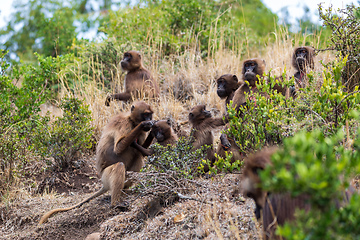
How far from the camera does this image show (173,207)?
175 inches

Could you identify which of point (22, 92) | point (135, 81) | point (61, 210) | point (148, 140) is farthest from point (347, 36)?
point (22, 92)

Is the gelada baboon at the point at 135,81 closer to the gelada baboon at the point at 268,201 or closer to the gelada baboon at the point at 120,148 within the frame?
the gelada baboon at the point at 120,148

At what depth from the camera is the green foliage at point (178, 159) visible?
4.57m

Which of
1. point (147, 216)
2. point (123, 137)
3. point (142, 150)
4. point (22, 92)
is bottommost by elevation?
point (147, 216)

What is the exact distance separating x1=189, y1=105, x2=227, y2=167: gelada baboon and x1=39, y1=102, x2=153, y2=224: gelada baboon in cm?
69

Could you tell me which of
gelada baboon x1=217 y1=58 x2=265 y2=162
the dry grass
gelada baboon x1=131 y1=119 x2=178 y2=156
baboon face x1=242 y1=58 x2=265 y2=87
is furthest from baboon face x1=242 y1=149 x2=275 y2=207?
baboon face x1=242 y1=58 x2=265 y2=87

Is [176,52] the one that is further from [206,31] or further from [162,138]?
[162,138]

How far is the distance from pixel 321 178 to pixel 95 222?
4054mm

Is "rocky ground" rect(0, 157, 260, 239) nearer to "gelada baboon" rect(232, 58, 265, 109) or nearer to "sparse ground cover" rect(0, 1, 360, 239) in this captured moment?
"sparse ground cover" rect(0, 1, 360, 239)

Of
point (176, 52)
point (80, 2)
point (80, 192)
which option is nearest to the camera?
point (80, 192)

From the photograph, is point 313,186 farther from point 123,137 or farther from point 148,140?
point 148,140

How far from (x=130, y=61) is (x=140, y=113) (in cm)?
344

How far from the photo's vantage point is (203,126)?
→ 18.3ft

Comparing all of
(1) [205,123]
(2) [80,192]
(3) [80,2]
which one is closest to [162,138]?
(1) [205,123]
